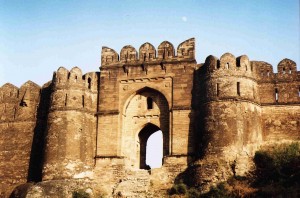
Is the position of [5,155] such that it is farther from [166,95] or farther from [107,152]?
[166,95]

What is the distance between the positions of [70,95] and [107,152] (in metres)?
3.10

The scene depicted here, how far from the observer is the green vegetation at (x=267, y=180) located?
64.1 feet

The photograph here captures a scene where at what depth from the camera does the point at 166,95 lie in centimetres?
2402

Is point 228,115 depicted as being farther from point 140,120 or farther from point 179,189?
point 140,120

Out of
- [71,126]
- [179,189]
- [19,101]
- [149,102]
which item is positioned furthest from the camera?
[19,101]

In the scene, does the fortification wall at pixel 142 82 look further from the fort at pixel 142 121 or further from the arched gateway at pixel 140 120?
the arched gateway at pixel 140 120

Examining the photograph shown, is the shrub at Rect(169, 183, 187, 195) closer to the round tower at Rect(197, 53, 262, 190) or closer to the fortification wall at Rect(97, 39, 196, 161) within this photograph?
the round tower at Rect(197, 53, 262, 190)

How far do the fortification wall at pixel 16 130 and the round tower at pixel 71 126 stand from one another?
5.97 ft

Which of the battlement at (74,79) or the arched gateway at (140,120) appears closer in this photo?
the arched gateway at (140,120)

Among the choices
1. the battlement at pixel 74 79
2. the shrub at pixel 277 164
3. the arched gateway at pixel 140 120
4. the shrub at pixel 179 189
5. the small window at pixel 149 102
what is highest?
the battlement at pixel 74 79

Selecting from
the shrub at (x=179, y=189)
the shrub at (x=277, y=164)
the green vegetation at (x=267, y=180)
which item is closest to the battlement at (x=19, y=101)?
the shrub at (x=179, y=189)

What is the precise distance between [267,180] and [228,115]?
3.15m

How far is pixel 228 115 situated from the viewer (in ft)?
72.2

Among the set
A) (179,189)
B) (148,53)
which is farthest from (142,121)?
(179,189)
